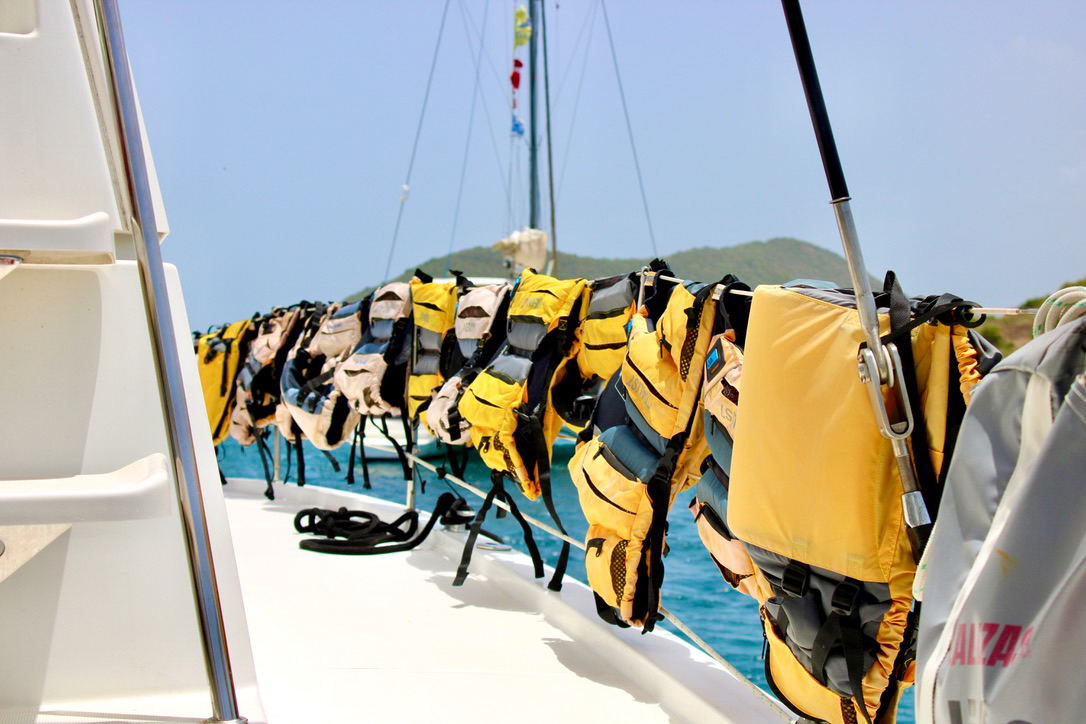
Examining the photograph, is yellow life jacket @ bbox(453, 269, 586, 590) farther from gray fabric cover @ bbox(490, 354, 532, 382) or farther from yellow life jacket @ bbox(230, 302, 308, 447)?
yellow life jacket @ bbox(230, 302, 308, 447)

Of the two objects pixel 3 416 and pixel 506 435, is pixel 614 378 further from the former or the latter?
pixel 3 416

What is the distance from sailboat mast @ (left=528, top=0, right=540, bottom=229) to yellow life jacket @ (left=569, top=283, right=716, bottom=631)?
1375 cm

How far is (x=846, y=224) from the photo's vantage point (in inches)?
38.3

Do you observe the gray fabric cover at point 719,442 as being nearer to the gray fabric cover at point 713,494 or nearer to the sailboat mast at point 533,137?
the gray fabric cover at point 713,494

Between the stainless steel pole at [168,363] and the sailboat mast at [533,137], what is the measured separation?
1461cm

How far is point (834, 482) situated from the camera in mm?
1072

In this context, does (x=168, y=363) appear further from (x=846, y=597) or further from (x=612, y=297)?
(x=612, y=297)

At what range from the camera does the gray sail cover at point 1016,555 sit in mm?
620

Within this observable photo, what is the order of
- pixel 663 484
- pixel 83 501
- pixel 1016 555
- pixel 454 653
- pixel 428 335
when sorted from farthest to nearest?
1. pixel 428 335
2. pixel 454 653
3. pixel 663 484
4. pixel 83 501
5. pixel 1016 555

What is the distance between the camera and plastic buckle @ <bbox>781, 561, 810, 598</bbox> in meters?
1.14

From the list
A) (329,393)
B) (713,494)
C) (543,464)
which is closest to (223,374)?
(329,393)

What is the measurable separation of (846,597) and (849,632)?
0.19 feet

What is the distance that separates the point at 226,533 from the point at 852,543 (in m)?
0.91

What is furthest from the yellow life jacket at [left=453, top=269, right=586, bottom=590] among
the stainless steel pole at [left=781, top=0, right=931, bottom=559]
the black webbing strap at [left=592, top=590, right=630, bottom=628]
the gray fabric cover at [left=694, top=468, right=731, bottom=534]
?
the stainless steel pole at [left=781, top=0, right=931, bottom=559]
